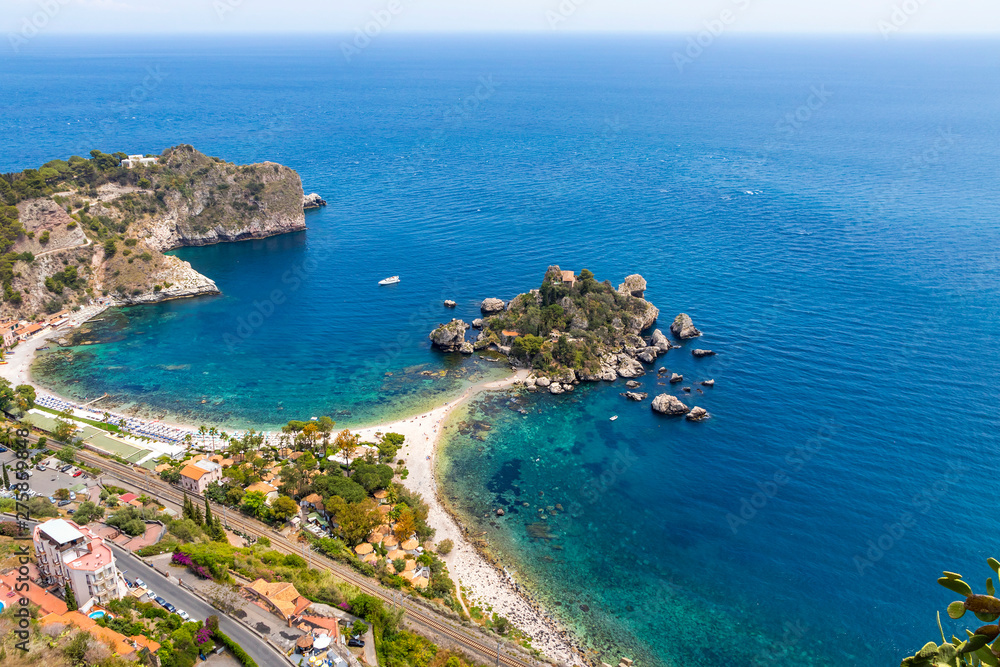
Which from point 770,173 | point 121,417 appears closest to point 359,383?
point 121,417

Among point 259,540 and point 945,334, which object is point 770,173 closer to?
point 945,334

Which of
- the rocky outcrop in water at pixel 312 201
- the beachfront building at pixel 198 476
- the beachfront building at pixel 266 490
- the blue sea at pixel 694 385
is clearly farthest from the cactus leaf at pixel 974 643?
the rocky outcrop in water at pixel 312 201

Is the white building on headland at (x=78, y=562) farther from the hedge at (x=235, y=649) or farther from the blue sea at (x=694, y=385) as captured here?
the blue sea at (x=694, y=385)

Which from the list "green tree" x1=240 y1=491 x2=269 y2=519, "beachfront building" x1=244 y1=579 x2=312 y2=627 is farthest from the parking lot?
"beachfront building" x1=244 y1=579 x2=312 y2=627

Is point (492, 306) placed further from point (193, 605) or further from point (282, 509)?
point (193, 605)

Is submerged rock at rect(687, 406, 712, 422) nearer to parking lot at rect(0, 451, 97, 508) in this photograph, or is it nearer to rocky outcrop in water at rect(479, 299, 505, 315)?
rocky outcrop in water at rect(479, 299, 505, 315)
